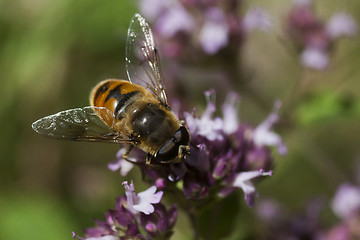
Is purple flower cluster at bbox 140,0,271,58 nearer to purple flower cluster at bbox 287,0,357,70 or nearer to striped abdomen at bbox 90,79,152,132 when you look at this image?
purple flower cluster at bbox 287,0,357,70

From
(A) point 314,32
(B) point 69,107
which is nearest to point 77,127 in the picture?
(B) point 69,107

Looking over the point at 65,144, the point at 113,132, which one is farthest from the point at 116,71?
the point at 113,132

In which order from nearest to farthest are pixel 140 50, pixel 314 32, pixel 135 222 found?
pixel 135 222 < pixel 140 50 < pixel 314 32

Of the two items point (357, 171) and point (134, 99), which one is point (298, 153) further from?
point (134, 99)

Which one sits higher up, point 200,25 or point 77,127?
point 200,25

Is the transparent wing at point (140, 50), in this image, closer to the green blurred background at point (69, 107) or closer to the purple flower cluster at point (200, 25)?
the purple flower cluster at point (200, 25)

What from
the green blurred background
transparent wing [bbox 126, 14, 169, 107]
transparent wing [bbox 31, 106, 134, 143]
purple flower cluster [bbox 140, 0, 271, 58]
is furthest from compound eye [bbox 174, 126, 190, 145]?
the green blurred background

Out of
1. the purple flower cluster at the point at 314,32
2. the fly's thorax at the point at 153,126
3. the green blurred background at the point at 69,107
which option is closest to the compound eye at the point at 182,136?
the fly's thorax at the point at 153,126

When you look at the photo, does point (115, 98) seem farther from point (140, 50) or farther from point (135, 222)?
point (135, 222)
